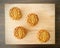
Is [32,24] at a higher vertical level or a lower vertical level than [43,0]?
lower

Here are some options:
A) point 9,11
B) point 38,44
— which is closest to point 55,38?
point 38,44

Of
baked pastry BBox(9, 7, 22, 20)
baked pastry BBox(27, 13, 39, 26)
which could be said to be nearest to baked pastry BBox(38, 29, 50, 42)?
baked pastry BBox(27, 13, 39, 26)

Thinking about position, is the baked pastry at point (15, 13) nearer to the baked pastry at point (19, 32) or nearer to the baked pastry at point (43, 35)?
the baked pastry at point (19, 32)

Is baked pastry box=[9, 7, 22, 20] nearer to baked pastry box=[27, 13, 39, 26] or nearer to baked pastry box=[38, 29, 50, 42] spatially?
baked pastry box=[27, 13, 39, 26]

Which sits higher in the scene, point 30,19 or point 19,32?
point 30,19

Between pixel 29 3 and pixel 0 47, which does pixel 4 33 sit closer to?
pixel 0 47

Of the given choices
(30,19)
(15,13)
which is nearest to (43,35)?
(30,19)

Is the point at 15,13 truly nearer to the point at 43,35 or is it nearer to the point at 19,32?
the point at 19,32

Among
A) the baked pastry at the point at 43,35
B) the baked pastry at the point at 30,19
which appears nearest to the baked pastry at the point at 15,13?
the baked pastry at the point at 30,19
